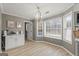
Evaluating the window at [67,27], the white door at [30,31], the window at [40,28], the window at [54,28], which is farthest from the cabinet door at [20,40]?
the window at [67,27]

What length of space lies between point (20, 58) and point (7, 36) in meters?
0.48

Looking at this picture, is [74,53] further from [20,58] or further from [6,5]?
[6,5]

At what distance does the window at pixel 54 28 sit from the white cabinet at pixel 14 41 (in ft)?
1.65

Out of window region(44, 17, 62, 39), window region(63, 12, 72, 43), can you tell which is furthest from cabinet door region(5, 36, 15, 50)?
window region(63, 12, 72, 43)

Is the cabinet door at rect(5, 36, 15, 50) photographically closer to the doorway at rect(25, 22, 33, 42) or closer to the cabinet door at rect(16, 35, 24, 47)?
the cabinet door at rect(16, 35, 24, 47)

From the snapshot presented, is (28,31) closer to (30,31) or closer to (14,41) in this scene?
(30,31)

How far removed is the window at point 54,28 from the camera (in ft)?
5.77

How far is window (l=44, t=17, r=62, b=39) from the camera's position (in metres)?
1.76

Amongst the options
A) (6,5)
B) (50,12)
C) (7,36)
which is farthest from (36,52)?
(6,5)

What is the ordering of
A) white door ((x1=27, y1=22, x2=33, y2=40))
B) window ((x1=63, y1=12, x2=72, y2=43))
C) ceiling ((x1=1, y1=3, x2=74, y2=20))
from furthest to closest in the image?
white door ((x1=27, y1=22, x2=33, y2=40)), window ((x1=63, y1=12, x2=72, y2=43)), ceiling ((x1=1, y1=3, x2=74, y2=20))

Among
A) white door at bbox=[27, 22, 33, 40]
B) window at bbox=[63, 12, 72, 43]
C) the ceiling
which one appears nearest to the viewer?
the ceiling

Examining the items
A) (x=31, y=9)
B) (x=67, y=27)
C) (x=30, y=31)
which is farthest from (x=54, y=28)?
(x=31, y=9)

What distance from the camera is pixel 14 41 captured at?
1758 mm

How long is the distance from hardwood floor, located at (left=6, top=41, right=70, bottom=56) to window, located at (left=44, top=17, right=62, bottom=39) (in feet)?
0.71
